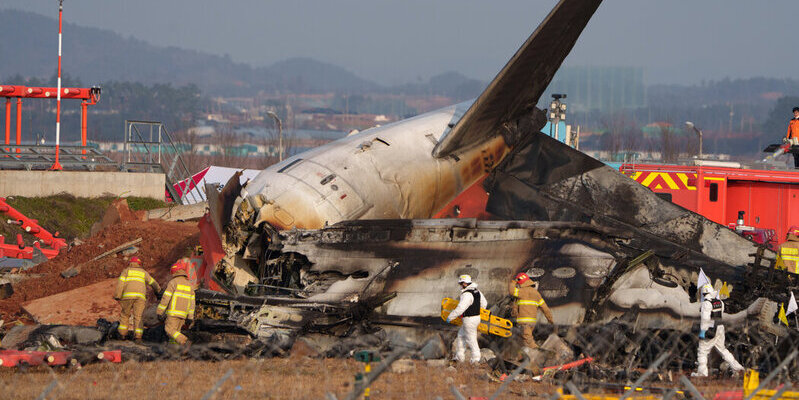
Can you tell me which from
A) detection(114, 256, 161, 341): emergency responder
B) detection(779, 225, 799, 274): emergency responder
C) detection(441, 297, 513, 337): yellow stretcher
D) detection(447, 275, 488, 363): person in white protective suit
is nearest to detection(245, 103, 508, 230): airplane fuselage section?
detection(114, 256, 161, 341): emergency responder

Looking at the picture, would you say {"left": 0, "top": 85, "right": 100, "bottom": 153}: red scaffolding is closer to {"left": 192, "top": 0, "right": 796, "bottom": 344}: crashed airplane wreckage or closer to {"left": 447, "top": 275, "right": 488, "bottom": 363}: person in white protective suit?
{"left": 192, "top": 0, "right": 796, "bottom": 344}: crashed airplane wreckage

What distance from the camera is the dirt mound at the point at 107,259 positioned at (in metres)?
22.9

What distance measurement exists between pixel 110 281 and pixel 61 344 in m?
7.60

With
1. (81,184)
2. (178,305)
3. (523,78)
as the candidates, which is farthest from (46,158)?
(178,305)

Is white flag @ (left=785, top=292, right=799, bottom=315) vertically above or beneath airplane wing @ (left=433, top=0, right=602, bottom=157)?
beneath

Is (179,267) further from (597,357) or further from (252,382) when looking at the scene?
(597,357)

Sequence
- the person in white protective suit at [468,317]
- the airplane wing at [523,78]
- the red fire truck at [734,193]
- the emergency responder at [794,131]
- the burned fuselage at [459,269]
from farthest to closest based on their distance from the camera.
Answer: the emergency responder at [794,131]
the red fire truck at [734,193]
the airplane wing at [523,78]
the burned fuselage at [459,269]
the person in white protective suit at [468,317]

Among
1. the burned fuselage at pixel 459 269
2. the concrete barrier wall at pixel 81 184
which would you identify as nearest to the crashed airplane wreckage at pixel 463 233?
the burned fuselage at pixel 459 269

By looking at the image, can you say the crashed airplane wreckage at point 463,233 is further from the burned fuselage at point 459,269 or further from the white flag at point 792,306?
the white flag at point 792,306

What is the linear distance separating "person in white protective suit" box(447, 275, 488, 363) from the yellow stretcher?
0.18m

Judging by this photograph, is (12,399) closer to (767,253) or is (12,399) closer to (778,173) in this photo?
(767,253)

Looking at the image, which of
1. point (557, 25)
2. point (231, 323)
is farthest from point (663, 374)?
point (557, 25)

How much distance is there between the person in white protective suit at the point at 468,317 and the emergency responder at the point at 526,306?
60cm

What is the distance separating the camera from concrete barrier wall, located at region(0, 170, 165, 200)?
112ft
